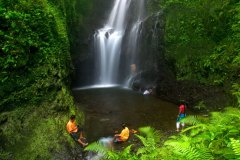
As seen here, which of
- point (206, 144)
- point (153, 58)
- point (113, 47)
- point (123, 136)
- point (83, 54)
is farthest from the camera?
point (113, 47)

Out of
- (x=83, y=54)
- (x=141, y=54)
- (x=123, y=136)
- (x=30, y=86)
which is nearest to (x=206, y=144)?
(x=123, y=136)

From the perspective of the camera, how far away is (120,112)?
46.3ft

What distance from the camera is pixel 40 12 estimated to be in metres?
12.0

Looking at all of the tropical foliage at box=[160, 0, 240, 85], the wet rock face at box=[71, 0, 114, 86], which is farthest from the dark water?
the wet rock face at box=[71, 0, 114, 86]

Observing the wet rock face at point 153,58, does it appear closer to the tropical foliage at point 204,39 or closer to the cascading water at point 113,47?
the tropical foliage at point 204,39

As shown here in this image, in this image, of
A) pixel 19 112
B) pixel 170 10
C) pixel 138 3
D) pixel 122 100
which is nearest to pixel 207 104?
pixel 122 100

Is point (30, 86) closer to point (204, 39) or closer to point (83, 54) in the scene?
point (204, 39)

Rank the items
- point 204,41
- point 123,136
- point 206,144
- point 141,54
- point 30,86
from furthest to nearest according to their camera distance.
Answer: point 141,54 → point 204,41 → point 30,86 → point 123,136 → point 206,144

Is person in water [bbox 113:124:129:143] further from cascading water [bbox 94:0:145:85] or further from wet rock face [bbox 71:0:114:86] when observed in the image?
cascading water [bbox 94:0:145:85]

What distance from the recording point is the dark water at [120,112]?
11977 mm

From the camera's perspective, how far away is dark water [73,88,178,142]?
12.0 metres

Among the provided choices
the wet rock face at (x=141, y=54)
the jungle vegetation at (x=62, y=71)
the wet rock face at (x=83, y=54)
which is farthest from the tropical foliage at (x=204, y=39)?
the wet rock face at (x=83, y=54)

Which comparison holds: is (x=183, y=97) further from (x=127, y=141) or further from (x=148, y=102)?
(x=127, y=141)

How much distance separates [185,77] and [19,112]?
379 inches
